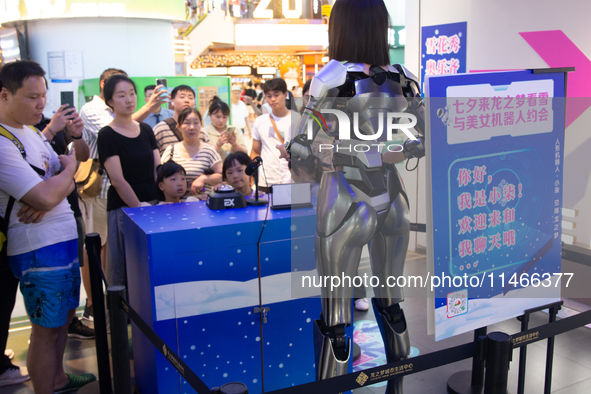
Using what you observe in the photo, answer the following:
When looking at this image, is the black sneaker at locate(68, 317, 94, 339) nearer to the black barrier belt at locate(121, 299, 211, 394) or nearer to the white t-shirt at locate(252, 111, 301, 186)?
the black barrier belt at locate(121, 299, 211, 394)

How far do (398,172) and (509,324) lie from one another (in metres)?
2.11

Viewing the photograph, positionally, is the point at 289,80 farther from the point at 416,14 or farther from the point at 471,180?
the point at 471,180

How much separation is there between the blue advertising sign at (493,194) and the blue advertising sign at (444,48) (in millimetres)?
2297

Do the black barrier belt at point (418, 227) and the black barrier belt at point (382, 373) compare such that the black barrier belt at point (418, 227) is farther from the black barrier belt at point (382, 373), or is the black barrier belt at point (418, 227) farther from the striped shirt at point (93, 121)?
the striped shirt at point (93, 121)

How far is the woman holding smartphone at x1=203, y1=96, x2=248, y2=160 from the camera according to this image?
4277 millimetres

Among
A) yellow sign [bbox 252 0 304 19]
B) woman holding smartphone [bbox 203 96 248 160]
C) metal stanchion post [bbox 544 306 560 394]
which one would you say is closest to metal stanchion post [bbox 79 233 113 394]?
woman holding smartphone [bbox 203 96 248 160]

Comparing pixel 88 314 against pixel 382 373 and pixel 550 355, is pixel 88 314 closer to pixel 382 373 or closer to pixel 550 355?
pixel 382 373

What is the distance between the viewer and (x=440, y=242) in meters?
1.79

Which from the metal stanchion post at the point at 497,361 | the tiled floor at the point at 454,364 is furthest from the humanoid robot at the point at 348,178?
the metal stanchion post at the point at 497,361

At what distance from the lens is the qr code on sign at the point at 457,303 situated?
1857 millimetres

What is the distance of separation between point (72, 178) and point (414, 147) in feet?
5.33

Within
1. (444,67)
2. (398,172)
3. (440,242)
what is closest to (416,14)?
(444,67)

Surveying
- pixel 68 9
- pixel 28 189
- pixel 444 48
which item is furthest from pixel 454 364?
pixel 68 9

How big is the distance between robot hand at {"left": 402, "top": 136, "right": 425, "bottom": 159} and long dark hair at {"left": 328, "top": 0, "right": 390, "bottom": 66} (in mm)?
348
